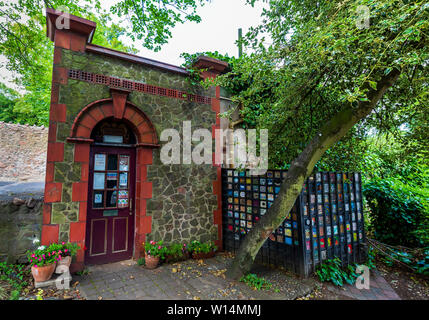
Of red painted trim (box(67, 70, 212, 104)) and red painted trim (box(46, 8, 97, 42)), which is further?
red painted trim (box(67, 70, 212, 104))

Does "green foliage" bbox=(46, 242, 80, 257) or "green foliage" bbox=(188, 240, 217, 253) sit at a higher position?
"green foliage" bbox=(46, 242, 80, 257)

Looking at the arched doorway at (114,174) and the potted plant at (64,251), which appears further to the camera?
the arched doorway at (114,174)

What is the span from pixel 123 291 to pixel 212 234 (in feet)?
8.08

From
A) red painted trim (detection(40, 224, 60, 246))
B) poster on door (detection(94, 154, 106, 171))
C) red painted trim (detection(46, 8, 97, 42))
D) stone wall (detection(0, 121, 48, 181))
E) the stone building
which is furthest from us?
stone wall (detection(0, 121, 48, 181))

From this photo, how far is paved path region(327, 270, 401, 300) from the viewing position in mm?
3664

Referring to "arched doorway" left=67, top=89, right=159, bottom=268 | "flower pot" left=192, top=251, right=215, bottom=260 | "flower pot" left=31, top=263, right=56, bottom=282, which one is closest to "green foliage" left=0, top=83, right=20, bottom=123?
"arched doorway" left=67, top=89, right=159, bottom=268

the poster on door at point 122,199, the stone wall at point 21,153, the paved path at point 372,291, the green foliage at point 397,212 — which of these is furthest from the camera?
→ the stone wall at point 21,153

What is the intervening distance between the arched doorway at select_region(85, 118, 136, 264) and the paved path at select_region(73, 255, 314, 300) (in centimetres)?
37

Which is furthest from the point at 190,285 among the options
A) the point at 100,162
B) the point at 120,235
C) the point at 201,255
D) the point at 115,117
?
the point at 115,117

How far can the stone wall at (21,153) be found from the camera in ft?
27.6

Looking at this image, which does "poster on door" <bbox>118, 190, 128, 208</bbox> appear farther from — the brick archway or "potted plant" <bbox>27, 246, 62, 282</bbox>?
"potted plant" <bbox>27, 246, 62, 282</bbox>

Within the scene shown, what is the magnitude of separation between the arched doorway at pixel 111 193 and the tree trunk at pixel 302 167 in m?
2.40

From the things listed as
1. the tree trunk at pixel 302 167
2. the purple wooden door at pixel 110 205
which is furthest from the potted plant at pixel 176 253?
the tree trunk at pixel 302 167

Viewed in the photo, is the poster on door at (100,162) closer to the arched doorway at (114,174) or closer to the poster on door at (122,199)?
the arched doorway at (114,174)
